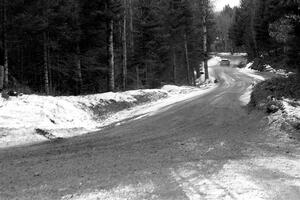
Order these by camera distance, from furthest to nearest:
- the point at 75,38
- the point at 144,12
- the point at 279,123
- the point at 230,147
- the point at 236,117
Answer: the point at 144,12 < the point at 75,38 < the point at 236,117 < the point at 279,123 < the point at 230,147

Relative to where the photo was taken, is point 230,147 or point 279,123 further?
point 279,123

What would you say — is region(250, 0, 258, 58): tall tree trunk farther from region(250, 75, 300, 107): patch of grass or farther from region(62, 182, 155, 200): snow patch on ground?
region(62, 182, 155, 200): snow patch on ground

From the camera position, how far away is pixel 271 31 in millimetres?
13570

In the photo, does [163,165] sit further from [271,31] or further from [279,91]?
[271,31]

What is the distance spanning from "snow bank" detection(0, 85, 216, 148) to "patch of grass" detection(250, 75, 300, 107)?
18.1 feet

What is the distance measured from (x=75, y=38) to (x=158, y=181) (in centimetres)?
1934

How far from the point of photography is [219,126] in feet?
38.1

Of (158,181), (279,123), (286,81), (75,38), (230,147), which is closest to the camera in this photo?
(158,181)

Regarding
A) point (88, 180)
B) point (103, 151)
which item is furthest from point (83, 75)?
point (88, 180)

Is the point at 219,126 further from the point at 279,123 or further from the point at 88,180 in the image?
the point at 88,180

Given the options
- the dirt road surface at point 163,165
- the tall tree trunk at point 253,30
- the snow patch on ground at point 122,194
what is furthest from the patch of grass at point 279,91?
the tall tree trunk at point 253,30

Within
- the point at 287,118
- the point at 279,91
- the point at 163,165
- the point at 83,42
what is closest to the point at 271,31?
the point at 279,91

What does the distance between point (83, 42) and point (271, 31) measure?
50.7ft

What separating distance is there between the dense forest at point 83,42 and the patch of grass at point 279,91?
9.64 m
